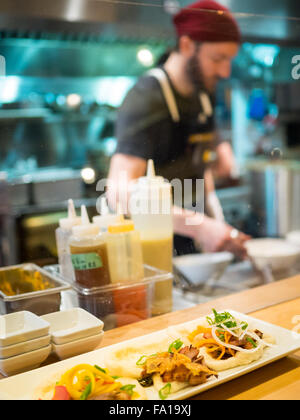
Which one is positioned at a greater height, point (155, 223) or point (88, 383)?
point (155, 223)

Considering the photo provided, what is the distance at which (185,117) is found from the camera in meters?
2.34

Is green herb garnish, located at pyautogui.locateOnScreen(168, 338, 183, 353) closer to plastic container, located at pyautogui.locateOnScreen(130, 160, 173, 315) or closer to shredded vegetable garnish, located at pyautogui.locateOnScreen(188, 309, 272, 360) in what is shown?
shredded vegetable garnish, located at pyautogui.locateOnScreen(188, 309, 272, 360)

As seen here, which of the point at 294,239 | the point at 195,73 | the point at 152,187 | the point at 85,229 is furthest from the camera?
the point at 195,73

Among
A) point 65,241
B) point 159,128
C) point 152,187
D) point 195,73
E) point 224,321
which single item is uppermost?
point 195,73

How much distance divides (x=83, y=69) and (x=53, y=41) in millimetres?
433

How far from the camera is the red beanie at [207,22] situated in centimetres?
146

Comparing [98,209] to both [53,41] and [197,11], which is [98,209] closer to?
[197,11]

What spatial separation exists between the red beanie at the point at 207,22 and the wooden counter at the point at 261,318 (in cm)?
78

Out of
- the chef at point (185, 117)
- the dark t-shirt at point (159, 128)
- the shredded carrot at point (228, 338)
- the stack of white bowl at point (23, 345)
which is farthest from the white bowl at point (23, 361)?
the dark t-shirt at point (159, 128)

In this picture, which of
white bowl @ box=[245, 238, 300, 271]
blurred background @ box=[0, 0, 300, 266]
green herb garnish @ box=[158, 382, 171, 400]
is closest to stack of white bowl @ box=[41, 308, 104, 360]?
green herb garnish @ box=[158, 382, 171, 400]

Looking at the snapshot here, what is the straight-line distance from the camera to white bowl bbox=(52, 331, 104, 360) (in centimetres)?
99

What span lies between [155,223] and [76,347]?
1.32 ft

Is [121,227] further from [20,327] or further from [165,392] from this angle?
[165,392]

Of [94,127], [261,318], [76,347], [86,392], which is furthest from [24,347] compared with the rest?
[94,127]
